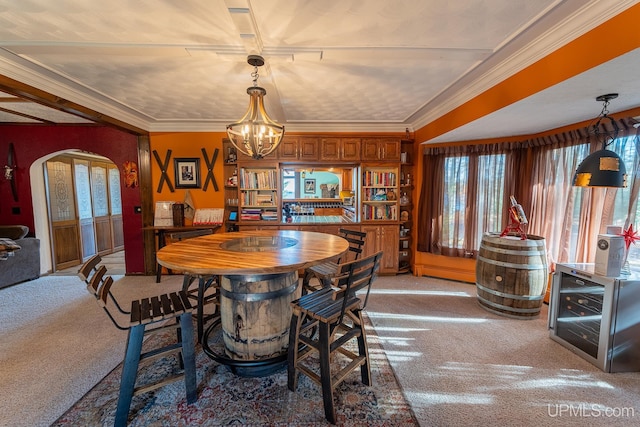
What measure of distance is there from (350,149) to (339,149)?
17 centimetres

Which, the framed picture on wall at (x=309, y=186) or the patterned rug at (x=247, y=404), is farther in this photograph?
the framed picture on wall at (x=309, y=186)

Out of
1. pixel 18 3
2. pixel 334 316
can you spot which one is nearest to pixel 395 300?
pixel 334 316

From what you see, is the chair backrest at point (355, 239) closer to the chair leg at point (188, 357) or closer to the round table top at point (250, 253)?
the round table top at point (250, 253)

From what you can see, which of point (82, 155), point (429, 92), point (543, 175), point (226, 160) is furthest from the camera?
point (82, 155)

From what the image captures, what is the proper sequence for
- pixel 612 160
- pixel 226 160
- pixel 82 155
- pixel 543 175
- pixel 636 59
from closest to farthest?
pixel 636 59, pixel 612 160, pixel 543 175, pixel 226 160, pixel 82 155

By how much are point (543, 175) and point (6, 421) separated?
5.00 meters

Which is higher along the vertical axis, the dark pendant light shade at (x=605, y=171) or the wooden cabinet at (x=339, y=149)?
the wooden cabinet at (x=339, y=149)

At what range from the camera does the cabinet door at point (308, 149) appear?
4.02 m

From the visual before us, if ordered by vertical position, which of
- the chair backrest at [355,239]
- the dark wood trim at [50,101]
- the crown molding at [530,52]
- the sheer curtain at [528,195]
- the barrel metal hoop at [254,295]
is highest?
the crown molding at [530,52]

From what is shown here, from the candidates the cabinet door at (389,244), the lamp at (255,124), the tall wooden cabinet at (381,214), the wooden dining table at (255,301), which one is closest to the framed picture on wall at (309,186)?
the tall wooden cabinet at (381,214)

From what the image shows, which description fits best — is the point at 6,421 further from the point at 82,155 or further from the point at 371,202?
the point at 82,155

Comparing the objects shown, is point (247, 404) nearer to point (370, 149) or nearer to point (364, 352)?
point (364, 352)

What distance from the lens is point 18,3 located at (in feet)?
4.89

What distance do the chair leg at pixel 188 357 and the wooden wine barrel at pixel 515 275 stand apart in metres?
2.87
